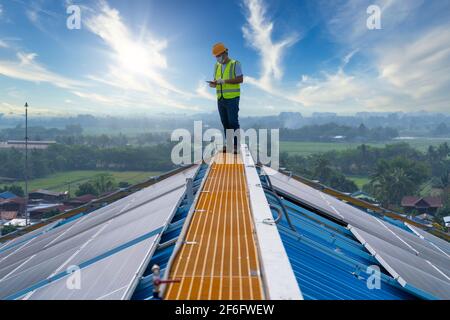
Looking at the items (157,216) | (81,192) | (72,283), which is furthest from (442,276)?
(81,192)

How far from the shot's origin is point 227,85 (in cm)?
979

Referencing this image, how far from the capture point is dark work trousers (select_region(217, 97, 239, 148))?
10.1m

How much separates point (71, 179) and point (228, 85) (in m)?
76.5

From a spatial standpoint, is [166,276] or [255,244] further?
[255,244]

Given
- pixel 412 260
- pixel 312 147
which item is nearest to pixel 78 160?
pixel 312 147

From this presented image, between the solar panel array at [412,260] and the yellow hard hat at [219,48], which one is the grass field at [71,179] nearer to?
the yellow hard hat at [219,48]

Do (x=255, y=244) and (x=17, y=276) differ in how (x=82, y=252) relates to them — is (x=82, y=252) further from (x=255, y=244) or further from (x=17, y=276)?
(x=255, y=244)

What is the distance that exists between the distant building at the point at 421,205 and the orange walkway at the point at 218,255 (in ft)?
170

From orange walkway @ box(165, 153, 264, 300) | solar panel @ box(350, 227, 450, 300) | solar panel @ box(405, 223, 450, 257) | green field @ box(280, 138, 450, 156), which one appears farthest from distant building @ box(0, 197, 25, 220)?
green field @ box(280, 138, 450, 156)

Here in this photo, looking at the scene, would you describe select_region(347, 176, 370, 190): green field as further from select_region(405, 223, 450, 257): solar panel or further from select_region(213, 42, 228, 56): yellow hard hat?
select_region(213, 42, 228, 56): yellow hard hat

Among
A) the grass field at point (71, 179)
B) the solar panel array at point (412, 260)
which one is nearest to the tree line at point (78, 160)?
the grass field at point (71, 179)

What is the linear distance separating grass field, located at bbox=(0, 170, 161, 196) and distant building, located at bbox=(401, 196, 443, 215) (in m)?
41.7
